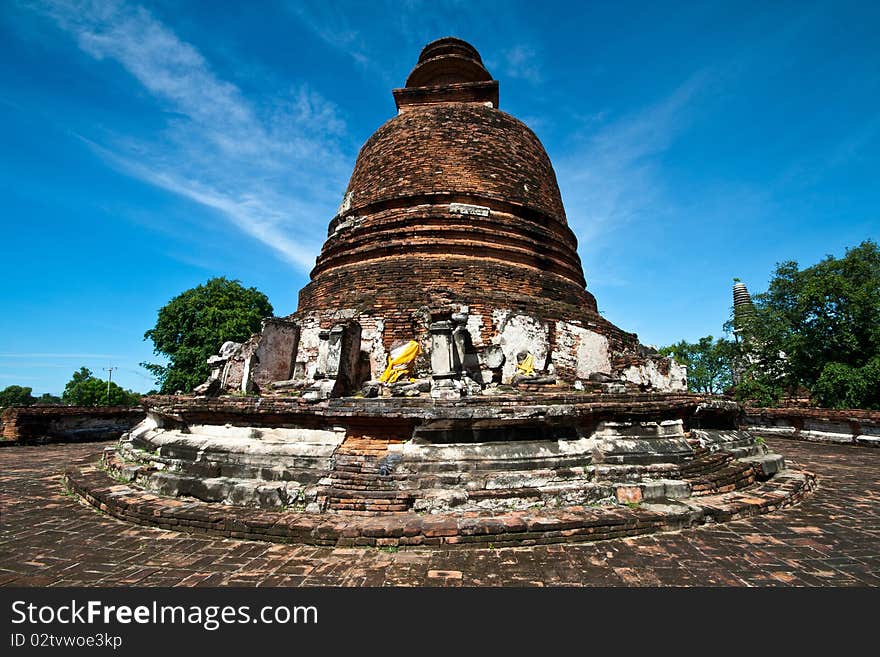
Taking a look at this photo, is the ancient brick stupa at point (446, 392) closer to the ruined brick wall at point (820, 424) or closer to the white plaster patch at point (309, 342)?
the white plaster patch at point (309, 342)

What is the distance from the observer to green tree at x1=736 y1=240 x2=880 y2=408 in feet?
46.8

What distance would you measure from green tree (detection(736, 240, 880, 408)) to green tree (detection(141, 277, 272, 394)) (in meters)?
23.0

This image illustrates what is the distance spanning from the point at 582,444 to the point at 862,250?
18922mm

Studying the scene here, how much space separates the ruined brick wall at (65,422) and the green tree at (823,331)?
21885mm

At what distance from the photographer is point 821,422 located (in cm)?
1245

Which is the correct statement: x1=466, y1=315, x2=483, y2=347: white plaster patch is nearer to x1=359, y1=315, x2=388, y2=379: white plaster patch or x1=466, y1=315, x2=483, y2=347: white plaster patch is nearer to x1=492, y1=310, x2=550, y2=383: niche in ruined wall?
x1=492, y1=310, x2=550, y2=383: niche in ruined wall

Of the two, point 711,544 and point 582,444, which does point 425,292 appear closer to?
point 582,444

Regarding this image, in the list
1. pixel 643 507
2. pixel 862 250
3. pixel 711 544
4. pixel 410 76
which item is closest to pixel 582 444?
pixel 643 507

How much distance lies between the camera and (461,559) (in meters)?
3.55

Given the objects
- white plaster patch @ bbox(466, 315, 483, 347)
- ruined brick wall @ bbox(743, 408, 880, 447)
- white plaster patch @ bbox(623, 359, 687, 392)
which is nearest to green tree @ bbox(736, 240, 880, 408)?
ruined brick wall @ bbox(743, 408, 880, 447)

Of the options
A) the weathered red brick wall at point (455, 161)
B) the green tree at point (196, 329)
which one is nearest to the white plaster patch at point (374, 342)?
the weathered red brick wall at point (455, 161)

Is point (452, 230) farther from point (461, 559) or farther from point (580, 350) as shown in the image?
point (461, 559)

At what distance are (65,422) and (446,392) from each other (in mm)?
13984

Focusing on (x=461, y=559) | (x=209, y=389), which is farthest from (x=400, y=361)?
(x=209, y=389)
